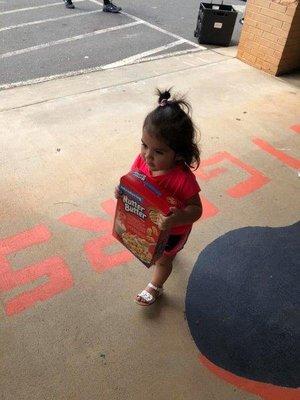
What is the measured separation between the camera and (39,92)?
3.84m

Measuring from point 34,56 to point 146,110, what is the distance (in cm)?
207

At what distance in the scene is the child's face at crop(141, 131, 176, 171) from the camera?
1.38 meters

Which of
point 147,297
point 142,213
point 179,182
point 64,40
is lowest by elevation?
point 147,297

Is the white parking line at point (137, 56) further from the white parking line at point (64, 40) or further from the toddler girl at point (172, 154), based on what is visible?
the toddler girl at point (172, 154)

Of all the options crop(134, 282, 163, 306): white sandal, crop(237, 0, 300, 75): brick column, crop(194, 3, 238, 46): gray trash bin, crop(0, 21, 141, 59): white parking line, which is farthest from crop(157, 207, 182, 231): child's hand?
crop(194, 3, 238, 46): gray trash bin

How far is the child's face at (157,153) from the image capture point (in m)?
1.38

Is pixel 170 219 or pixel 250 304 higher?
pixel 170 219

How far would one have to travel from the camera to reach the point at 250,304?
1.97 m

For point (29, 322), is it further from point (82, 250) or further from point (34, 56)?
point (34, 56)

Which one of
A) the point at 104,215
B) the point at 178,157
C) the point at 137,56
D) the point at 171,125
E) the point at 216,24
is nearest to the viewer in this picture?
the point at 171,125

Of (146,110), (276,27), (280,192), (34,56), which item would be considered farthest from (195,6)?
(280,192)

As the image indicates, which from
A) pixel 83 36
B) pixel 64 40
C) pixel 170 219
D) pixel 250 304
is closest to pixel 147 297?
pixel 250 304

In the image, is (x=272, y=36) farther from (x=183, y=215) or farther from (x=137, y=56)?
(x=183, y=215)

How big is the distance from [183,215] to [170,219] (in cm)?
8
